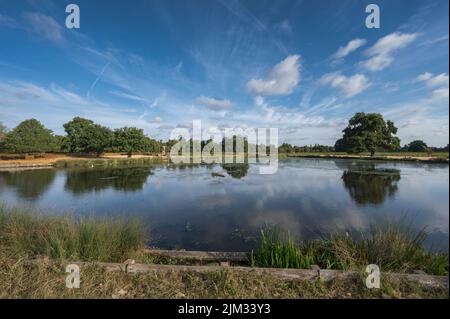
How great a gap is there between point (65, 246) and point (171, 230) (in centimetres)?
327

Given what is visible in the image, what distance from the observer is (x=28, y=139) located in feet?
117

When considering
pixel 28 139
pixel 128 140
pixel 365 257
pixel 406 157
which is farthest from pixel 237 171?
pixel 28 139

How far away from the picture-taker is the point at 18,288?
9.64 ft

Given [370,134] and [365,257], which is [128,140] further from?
[365,257]

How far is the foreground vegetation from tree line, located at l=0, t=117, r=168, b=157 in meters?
41.0

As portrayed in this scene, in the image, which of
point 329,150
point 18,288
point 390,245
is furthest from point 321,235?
point 329,150

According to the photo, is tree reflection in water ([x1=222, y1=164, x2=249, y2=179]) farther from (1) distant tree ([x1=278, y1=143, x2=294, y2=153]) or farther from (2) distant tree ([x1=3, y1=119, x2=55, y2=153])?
(1) distant tree ([x1=278, y1=143, x2=294, y2=153])

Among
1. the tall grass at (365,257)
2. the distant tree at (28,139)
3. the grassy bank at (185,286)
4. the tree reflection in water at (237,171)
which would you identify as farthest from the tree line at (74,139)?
the tall grass at (365,257)

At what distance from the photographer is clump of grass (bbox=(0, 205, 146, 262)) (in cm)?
380

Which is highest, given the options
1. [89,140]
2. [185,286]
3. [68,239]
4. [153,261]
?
[89,140]

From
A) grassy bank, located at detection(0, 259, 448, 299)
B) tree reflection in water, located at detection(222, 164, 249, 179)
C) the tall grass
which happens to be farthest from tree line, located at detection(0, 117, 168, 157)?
the tall grass

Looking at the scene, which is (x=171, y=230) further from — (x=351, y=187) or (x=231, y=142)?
(x=231, y=142)

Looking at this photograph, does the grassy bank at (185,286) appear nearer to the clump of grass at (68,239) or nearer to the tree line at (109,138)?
the clump of grass at (68,239)

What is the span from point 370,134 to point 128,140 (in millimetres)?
41182
